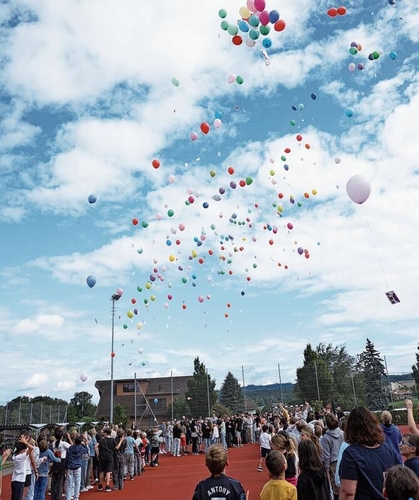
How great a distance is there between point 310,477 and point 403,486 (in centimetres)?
206

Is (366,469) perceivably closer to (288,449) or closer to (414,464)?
(414,464)

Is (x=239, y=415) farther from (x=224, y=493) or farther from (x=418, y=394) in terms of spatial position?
(x=224, y=493)

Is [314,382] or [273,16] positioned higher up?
[273,16]

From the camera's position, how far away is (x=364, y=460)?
3264 millimetres

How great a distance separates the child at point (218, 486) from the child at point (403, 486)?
1418 mm

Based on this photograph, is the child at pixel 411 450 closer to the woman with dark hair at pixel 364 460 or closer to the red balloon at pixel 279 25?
the woman with dark hair at pixel 364 460

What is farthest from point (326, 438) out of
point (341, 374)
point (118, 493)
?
point (341, 374)

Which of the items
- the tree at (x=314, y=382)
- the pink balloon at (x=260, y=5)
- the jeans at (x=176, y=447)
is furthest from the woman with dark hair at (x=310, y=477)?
the tree at (x=314, y=382)

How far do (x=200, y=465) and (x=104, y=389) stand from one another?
39.6 meters

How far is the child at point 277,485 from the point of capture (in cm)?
387

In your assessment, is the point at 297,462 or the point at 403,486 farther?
the point at 297,462

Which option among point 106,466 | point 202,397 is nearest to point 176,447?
point 202,397

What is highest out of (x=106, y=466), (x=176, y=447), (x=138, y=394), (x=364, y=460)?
(x=138, y=394)

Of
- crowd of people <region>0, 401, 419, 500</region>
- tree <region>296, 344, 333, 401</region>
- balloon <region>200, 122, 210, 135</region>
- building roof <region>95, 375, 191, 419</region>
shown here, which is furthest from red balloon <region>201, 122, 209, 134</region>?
building roof <region>95, 375, 191, 419</region>
